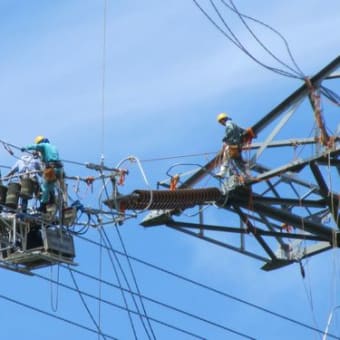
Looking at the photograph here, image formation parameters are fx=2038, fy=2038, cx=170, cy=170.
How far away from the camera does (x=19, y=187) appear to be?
3519cm

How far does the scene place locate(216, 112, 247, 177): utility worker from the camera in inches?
1501

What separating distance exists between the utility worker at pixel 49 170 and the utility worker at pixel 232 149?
3.92 m

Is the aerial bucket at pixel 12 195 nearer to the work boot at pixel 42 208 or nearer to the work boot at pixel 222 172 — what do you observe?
the work boot at pixel 42 208

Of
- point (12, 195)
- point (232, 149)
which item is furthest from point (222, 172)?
point (12, 195)

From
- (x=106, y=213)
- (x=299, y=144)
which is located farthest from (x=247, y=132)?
(x=106, y=213)

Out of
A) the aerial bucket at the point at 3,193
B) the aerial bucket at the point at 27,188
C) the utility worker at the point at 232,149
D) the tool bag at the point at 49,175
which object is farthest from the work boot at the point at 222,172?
the aerial bucket at the point at 3,193

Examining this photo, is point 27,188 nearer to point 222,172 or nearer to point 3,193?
point 3,193

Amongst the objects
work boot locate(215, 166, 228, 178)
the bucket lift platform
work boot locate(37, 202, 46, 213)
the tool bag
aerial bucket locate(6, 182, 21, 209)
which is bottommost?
the bucket lift platform

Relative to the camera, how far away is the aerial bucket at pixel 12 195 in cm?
3488

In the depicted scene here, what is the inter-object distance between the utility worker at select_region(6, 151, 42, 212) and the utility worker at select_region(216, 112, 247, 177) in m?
4.17

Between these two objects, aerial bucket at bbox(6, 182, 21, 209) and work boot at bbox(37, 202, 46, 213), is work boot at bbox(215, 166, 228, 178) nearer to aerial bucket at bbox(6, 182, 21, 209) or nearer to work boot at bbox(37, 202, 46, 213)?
work boot at bbox(37, 202, 46, 213)

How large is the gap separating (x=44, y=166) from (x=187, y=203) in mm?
3434

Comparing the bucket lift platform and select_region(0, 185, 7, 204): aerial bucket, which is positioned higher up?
select_region(0, 185, 7, 204): aerial bucket

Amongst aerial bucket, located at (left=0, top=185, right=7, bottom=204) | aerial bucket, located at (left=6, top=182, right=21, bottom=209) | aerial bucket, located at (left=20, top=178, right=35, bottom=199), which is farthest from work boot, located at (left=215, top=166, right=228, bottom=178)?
aerial bucket, located at (left=0, top=185, right=7, bottom=204)
